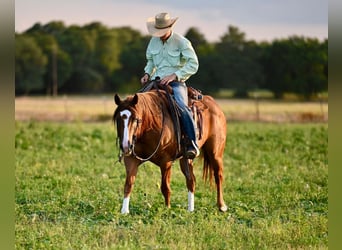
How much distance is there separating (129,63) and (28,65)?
7603 mm

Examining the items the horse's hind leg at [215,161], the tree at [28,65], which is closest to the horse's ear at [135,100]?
the horse's hind leg at [215,161]

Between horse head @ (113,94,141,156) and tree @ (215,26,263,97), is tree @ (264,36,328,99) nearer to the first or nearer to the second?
tree @ (215,26,263,97)

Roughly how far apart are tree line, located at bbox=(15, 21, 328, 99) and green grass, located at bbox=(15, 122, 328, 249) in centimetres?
2550

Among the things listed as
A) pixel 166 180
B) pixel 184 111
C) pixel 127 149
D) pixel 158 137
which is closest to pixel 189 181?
pixel 166 180

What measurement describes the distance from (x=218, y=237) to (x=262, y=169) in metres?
6.40

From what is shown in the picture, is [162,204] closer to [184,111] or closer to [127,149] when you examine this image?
[184,111]

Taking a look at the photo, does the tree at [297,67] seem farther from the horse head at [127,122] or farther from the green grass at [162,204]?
the horse head at [127,122]

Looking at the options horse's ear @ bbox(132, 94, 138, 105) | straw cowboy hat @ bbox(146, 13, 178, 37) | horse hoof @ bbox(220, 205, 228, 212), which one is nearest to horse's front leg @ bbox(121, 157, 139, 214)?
horse's ear @ bbox(132, 94, 138, 105)

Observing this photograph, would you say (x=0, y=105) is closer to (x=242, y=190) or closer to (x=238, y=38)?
(x=242, y=190)

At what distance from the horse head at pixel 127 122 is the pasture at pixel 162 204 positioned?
0.97 metres

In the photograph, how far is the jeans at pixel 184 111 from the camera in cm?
885

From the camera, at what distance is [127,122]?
7.82 meters

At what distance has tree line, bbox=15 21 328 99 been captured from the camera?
41.8 meters

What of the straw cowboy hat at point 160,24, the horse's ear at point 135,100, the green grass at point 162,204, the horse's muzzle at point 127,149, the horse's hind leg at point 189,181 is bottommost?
the green grass at point 162,204
